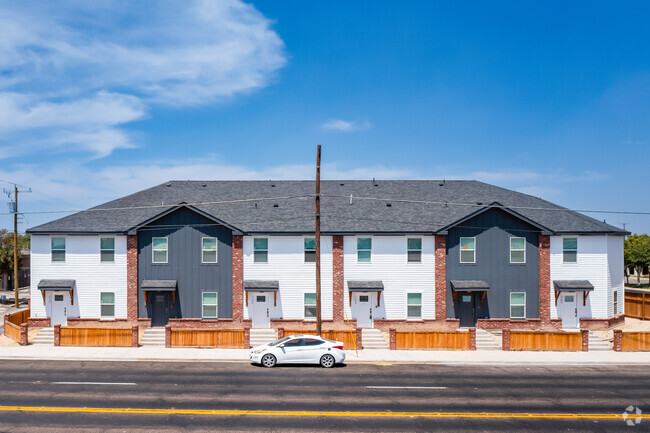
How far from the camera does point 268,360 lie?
2178cm

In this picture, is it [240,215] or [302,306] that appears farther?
[240,215]

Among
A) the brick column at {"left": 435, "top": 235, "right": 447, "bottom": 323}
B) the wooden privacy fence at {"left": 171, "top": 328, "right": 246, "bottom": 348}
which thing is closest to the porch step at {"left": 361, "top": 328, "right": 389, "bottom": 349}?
the brick column at {"left": 435, "top": 235, "right": 447, "bottom": 323}

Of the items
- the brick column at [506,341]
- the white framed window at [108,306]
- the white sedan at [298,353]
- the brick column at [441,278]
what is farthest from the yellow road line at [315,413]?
the white framed window at [108,306]

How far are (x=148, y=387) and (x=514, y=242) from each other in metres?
24.8

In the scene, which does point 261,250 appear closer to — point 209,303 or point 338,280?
point 209,303

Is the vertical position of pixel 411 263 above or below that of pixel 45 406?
above

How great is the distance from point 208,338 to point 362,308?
10.5 meters

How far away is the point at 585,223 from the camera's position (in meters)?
32.1

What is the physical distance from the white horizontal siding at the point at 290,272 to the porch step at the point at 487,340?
31.8 feet

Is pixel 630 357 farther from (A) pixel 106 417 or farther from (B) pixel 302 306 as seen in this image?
(A) pixel 106 417

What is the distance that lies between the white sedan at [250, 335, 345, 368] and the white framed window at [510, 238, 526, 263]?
15881 mm

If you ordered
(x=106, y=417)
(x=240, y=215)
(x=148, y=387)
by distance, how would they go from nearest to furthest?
(x=106, y=417), (x=148, y=387), (x=240, y=215)

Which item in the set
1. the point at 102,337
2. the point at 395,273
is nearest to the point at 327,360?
the point at 395,273

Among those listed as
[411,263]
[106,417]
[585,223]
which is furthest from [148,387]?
[585,223]
